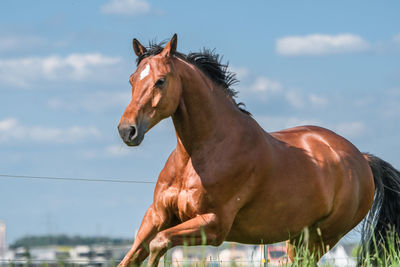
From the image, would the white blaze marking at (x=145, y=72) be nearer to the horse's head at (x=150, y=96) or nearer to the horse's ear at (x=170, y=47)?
the horse's head at (x=150, y=96)

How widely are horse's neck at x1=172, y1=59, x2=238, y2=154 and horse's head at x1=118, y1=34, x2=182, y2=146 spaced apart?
0.15m

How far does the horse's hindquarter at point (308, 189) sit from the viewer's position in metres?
5.46

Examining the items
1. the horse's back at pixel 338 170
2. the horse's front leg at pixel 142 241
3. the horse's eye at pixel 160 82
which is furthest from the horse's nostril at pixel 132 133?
the horse's back at pixel 338 170

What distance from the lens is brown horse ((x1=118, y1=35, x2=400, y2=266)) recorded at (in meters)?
4.80

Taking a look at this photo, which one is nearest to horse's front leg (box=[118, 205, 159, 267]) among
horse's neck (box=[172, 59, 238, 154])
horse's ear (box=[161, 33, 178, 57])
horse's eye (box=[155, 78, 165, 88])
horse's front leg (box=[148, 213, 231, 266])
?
horse's front leg (box=[148, 213, 231, 266])

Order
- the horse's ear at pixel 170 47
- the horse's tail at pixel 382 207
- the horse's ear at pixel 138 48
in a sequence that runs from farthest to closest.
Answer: the horse's tail at pixel 382 207 → the horse's ear at pixel 138 48 → the horse's ear at pixel 170 47

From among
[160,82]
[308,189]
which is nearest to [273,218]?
[308,189]

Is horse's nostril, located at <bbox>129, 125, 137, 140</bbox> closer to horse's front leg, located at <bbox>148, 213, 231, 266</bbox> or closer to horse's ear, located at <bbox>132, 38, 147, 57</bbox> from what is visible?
horse's front leg, located at <bbox>148, 213, 231, 266</bbox>

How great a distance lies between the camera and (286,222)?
5621 mm

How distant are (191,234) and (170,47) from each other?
1495 mm

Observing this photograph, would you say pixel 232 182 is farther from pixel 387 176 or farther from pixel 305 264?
pixel 387 176

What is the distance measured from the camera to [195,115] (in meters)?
5.14

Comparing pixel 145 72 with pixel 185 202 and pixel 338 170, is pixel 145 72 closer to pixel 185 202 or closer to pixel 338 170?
pixel 185 202

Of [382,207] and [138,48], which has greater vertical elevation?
[138,48]
